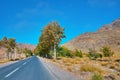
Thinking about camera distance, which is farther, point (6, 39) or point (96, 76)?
point (6, 39)

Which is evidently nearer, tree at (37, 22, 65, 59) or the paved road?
the paved road

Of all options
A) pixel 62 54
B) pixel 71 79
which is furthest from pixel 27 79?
pixel 62 54

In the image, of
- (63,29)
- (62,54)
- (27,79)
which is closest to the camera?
(27,79)

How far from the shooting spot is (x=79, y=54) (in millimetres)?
125000

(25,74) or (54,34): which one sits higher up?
(54,34)

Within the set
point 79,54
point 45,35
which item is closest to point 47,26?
A: point 45,35

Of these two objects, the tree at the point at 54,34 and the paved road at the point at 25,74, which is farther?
the tree at the point at 54,34

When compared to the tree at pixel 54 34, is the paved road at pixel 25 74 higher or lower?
lower

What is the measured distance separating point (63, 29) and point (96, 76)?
65.3 metres

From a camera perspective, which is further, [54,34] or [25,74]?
[54,34]

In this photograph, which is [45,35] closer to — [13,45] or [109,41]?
[13,45]

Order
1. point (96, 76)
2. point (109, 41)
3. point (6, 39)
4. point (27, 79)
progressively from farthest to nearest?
point (109, 41), point (6, 39), point (27, 79), point (96, 76)

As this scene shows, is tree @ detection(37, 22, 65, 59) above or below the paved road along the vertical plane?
above

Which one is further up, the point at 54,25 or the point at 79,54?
the point at 54,25
